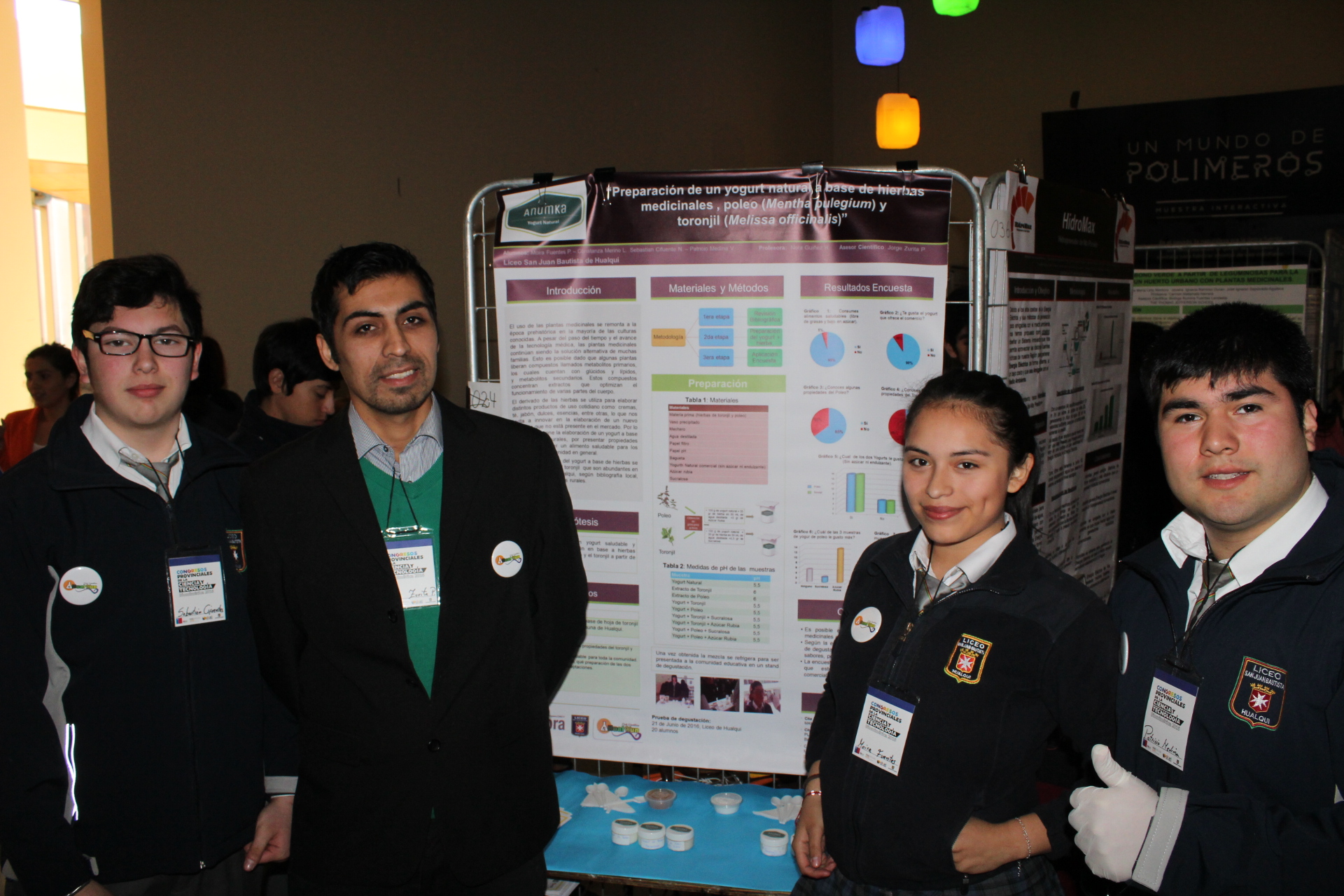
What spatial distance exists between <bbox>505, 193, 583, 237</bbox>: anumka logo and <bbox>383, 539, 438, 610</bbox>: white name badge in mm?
1024

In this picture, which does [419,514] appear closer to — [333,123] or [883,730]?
[883,730]

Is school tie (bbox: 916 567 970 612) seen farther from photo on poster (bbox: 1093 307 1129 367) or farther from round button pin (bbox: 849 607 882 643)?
photo on poster (bbox: 1093 307 1129 367)

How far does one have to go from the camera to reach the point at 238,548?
1850 mm

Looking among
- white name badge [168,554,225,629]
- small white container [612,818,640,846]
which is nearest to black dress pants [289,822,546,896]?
white name badge [168,554,225,629]

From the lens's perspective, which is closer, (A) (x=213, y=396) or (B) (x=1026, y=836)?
(B) (x=1026, y=836)

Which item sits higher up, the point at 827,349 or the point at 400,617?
the point at 827,349

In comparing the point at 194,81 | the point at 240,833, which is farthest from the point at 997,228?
the point at 194,81

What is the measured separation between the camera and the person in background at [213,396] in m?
3.04

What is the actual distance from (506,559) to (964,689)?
902 mm

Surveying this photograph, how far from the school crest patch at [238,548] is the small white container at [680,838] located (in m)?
1.26

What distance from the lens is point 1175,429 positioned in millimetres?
1408

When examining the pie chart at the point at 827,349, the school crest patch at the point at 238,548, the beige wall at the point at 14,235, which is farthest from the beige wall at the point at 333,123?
the pie chart at the point at 827,349

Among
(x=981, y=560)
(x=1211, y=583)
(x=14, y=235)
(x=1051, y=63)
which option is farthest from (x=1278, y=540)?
(x=1051, y=63)

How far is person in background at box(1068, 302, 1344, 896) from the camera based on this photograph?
121 cm
